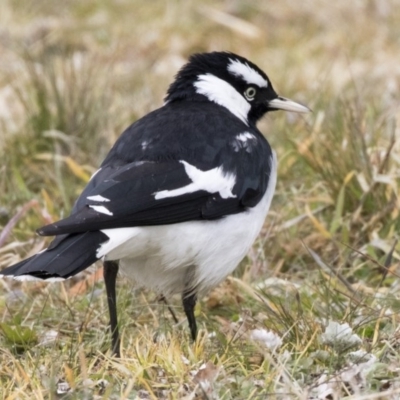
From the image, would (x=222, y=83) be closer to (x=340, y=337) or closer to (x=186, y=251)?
(x=186, y=251)

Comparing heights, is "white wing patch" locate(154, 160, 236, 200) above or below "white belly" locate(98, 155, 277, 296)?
above

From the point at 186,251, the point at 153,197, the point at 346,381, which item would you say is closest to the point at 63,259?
the point at 153,197

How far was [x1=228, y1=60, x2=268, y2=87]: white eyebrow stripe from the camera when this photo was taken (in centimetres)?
491

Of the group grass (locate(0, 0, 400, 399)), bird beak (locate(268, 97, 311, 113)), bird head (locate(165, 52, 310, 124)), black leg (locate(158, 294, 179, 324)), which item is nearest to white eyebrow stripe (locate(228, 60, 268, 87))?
bird head (locate(165, 52, 310, 124))

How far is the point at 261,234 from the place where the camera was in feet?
17.3

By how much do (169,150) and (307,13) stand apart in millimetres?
5465

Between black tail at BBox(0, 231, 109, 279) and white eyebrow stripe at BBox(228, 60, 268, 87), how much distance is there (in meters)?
1.39

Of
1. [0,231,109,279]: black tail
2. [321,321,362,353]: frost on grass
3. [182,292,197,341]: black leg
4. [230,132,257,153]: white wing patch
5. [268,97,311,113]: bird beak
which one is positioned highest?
[268,97,311,113]: bird beak

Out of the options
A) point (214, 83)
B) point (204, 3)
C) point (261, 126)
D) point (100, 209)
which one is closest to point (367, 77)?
point (261, 126)

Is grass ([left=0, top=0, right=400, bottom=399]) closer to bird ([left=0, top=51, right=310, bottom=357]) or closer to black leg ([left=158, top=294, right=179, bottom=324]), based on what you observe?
black leg ([left=158, top=294, right=179, bottom=324])

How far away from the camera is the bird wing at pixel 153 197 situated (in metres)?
3.83

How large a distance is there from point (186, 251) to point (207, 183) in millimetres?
285

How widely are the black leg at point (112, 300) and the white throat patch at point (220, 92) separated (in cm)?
99

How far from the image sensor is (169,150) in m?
4.22
